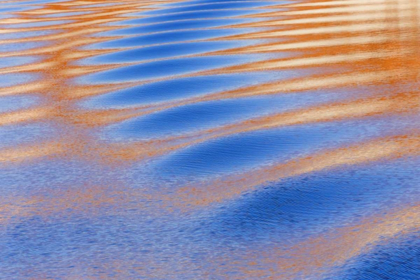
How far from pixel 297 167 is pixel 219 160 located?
0.29 metres

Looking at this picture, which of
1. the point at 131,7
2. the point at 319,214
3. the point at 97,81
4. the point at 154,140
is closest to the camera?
the point at 319,214

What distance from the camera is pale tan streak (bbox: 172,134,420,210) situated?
2152 millimetres

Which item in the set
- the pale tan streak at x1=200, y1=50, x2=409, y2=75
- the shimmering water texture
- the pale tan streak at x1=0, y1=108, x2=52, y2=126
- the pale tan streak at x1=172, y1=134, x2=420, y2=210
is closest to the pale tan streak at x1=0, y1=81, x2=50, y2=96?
the shimmering water texture

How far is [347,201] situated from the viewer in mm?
1983

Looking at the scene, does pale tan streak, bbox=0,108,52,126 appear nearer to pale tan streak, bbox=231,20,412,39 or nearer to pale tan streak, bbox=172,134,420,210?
pale tan streak, bbox=172,134,420,210

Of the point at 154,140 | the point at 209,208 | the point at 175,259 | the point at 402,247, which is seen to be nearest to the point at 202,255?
the point at 175,259

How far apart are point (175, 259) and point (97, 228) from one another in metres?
0.32

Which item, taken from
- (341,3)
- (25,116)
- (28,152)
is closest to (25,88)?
(25,116)

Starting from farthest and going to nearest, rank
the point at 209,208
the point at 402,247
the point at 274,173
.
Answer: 1. the point at 274,173
2. the point at 209,208
3. the point at 402,247

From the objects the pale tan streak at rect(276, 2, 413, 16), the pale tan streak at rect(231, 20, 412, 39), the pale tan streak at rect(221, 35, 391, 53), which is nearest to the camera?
the pale tan streak at rect(221, 35, 391, 53)

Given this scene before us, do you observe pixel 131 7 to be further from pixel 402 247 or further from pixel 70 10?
pixel 402 247

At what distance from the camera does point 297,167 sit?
2293 mm

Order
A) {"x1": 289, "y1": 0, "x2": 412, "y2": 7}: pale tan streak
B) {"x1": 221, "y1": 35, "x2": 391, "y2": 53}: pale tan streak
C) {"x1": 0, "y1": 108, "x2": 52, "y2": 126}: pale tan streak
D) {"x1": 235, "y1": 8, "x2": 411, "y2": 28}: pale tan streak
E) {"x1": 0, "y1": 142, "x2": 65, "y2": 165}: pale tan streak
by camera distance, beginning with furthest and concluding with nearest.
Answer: {"x1": 289, "y1": 0, "x2": 412, "y2": 7}: pale tan streak, {"x1": 235, "y1": 8, "x2": 411, "y2": 28}: pale tan streak, {"x1": 221, "y1": 35, "x2": 391, "y2": 53}: pale tan streak, {"x1": 0, "y1": 108, "x2": 52, "y2": 126}: pale tan streak, {"x1": 0, "y1": 142, "x2": 65, "y2": 165}: pale tan streak

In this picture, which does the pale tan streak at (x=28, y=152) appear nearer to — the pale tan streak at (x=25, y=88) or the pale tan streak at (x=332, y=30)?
the pale tan streak at (x=25, y=88)
